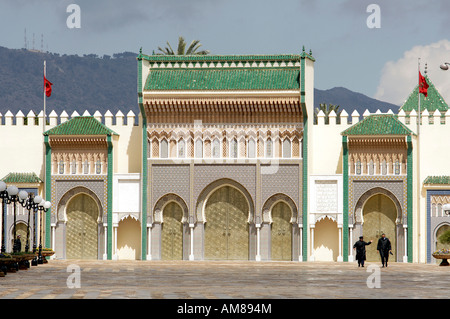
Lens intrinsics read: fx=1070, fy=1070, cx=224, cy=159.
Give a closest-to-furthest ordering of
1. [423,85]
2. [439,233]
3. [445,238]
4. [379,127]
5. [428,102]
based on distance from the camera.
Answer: [445,238]
[439,233]
[379,127]
[423,85]
[428,102]

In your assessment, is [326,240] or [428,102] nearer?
[326,240]

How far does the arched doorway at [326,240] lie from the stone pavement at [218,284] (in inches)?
396

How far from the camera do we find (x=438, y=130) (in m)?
45.9

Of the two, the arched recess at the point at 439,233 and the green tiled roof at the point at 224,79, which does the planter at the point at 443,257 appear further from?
the green tiled roof at the point at 224,79

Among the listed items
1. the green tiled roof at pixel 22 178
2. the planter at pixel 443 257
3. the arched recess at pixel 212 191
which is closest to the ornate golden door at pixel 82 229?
the green tiled roof at pixel 22 178

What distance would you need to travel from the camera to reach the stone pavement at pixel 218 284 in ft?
72.7

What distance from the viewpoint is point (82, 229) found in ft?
156

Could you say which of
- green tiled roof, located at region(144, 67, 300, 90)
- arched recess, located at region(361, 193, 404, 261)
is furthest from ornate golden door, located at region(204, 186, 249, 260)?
arched recess, located at region(361, 193, 404, 261)

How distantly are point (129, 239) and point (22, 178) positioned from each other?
219 inches

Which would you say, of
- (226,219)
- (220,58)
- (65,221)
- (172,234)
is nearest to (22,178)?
(65,221)

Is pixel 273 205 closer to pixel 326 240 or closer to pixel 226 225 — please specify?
pixel 226 225

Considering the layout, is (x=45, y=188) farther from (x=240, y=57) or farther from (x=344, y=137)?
(x=344, y=137)
